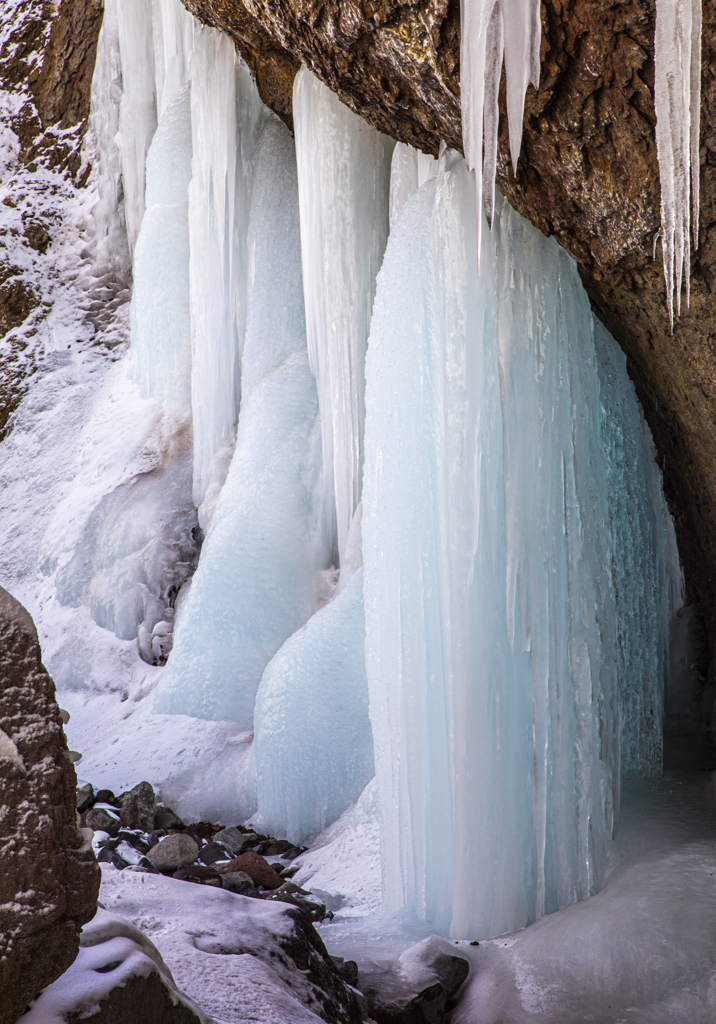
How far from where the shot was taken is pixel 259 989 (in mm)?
2053

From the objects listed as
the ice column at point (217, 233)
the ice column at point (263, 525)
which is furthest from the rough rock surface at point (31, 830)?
the ice column at point (217, 233)

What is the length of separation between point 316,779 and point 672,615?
1988mm

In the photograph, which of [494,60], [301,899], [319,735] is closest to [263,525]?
[319,735]

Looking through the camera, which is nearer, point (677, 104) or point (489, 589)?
point (677, 104)

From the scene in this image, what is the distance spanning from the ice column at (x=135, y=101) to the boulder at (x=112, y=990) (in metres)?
7.16

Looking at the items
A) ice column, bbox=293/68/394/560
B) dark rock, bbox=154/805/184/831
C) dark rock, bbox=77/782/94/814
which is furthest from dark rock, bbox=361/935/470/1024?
ice column, bbox=293/68/394/560

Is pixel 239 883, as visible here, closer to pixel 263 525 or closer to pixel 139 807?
pixel 139 807

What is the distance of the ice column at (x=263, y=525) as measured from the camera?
212 inches

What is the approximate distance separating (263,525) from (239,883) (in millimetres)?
2440

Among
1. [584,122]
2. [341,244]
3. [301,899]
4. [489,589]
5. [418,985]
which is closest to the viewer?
[584,122]

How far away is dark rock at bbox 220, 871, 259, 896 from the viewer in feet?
11.4

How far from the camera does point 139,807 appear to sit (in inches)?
183

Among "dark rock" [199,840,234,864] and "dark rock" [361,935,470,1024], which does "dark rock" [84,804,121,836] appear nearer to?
"dark rock" [199,840,234,864]

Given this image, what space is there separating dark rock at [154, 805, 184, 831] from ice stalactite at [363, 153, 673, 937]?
182cm
